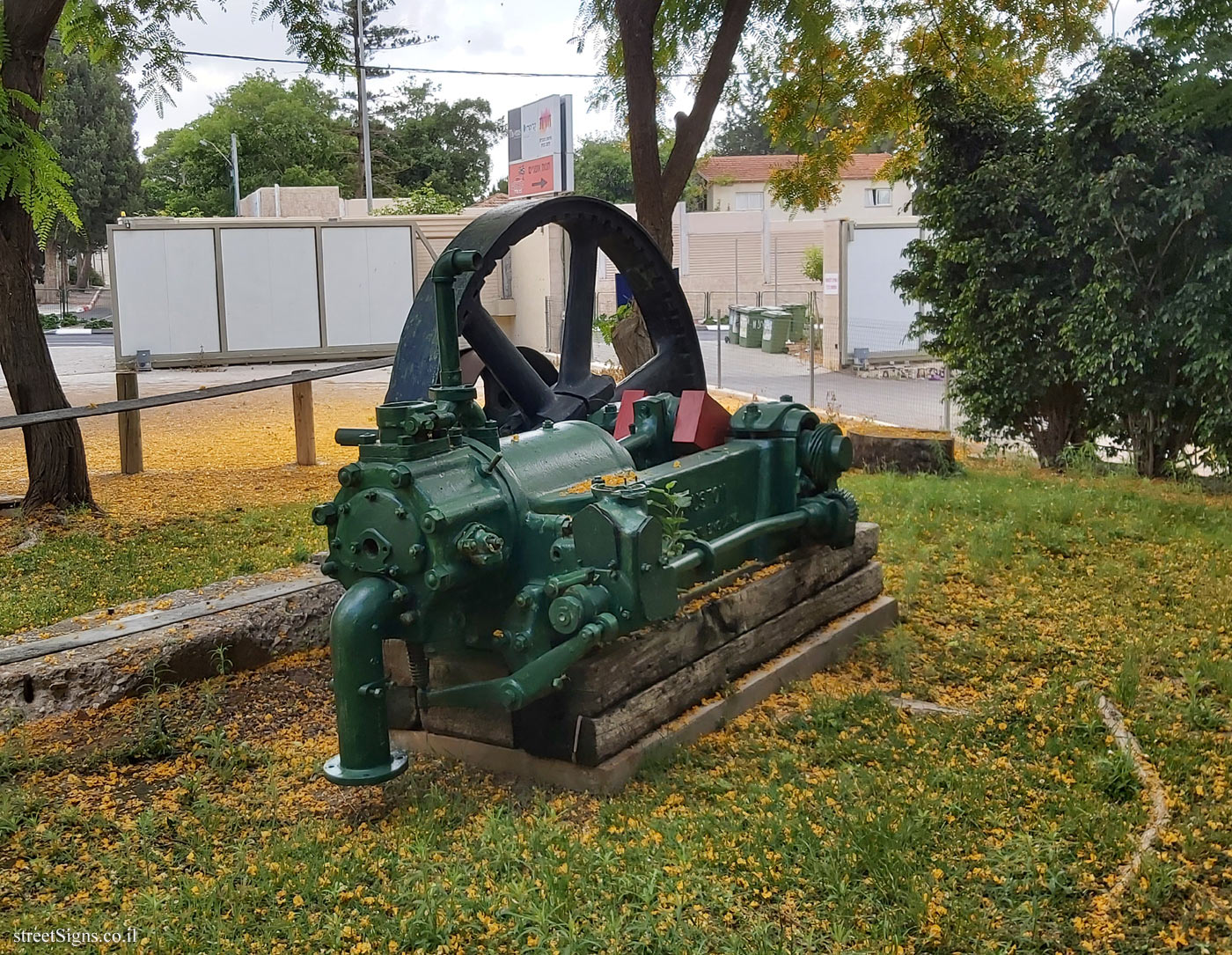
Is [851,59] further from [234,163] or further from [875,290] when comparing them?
[234,163]

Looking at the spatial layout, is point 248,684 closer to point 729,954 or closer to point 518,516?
point 518,516

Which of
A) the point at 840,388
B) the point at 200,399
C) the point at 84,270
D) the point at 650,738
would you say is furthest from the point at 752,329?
the point at 84,270

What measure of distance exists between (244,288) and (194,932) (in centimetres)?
1199

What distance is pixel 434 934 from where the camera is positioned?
99.8 inches

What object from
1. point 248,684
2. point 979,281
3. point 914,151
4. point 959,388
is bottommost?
point 248,684

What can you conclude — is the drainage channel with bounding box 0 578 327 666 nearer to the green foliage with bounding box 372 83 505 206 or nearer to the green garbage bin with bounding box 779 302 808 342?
the green garbage bin with bounding box 779 302 808 342

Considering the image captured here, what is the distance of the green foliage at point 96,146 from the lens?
4262 cm

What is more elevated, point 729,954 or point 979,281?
point 979,281

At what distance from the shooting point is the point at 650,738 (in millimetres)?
3586

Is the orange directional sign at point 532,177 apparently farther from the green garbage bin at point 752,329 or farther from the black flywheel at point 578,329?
the black flywheel at point 578,329

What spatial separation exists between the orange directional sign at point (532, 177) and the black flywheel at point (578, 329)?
10529mm

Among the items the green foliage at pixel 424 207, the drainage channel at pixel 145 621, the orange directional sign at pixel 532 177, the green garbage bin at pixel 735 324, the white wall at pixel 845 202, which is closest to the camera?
Result: the drainage channel at pixel 145 621

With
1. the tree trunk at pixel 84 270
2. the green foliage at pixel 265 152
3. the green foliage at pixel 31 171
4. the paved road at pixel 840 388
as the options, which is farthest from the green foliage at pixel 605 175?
the green foliage at pixel 31 171

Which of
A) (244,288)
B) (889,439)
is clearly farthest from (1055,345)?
(244,288)
